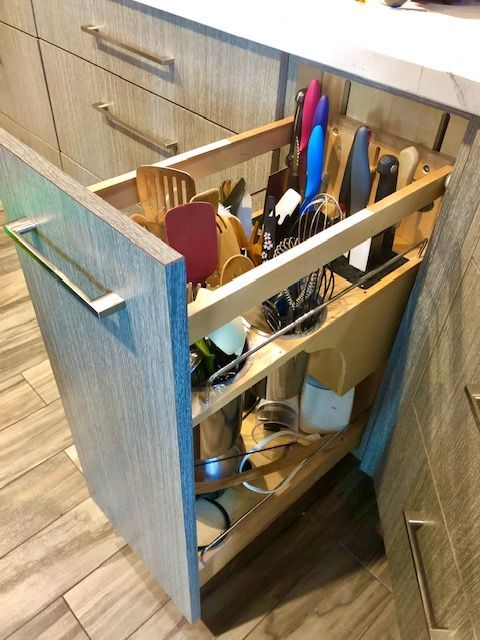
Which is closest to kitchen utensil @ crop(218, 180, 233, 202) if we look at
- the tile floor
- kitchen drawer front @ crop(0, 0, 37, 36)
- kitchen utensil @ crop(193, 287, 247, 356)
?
kitchen utensil @ crop(193, 287, 247, 356)

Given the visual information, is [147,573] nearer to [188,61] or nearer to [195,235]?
[195,235]

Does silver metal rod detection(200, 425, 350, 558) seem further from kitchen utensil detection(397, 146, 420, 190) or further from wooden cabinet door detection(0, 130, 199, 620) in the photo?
kitchen utensil detection(397, 146, 420, 190)

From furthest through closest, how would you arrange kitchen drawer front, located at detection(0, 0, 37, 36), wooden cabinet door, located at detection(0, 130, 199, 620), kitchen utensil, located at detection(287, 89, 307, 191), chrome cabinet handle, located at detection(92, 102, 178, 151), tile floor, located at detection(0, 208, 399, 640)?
kitchen drawer front, located at detection(0, 0, 37, 36) < chrome cabinet handle, located at detection(92, 102, 178, 151) < tile floor, located at detection(0, 208, 399, 640) < kitchen utensil, located at detection(287, 89, 307, 191) < wooden cabinet door, located at detection(0, 130, 199, 620)

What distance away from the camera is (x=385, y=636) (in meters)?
0.96

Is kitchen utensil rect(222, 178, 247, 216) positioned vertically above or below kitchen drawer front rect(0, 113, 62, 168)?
above

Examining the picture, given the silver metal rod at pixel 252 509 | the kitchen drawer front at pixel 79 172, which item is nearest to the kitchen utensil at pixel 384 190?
the silver metal rod at pixel 252 509

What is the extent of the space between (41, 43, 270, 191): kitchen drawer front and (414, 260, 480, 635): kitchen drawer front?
0.43 m

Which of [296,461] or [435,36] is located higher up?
[435,36]

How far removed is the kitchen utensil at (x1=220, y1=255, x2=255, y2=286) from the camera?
2.14 feet

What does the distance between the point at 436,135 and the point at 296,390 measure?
468 millimetres

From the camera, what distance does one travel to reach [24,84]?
5.07 feet

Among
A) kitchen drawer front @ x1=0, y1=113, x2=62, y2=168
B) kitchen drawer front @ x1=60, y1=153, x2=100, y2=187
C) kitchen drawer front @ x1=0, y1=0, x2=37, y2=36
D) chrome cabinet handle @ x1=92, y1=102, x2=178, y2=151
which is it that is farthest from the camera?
kitchen drawer front @ x1=0, y1=113, x2=62, y2=168

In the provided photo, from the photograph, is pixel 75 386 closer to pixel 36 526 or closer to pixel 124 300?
pixel 124 300

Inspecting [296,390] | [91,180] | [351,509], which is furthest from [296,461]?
[91,180]
